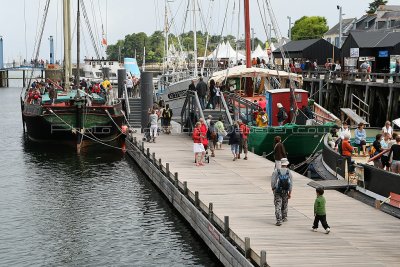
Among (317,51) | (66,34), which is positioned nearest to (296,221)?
(66,34)

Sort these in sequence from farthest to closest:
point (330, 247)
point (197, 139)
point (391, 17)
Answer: point (391, 17), point (197, 139), point (330, 247)

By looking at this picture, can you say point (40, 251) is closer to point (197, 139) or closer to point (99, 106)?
point (197, 139)

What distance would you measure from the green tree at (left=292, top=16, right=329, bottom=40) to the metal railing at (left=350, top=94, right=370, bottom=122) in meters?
82.2

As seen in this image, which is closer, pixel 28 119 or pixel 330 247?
pixel 330 247

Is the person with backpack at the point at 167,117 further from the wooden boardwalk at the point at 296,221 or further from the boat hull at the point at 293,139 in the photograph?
the wooden boardwalk at the point at 296,221

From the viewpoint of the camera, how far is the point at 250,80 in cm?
4072

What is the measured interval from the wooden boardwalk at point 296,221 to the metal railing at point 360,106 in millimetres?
23712

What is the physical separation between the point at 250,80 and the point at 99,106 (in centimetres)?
815

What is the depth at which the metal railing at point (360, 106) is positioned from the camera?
4938 cm

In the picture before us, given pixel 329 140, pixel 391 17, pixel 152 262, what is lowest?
pixel 152 262

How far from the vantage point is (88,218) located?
23484mm

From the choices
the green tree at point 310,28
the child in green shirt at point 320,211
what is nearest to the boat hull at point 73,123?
the child in green shirt at point 320,211

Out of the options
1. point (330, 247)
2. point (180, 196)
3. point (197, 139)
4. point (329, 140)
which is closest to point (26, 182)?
point (197, 139)

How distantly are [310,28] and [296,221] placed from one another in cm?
12174
